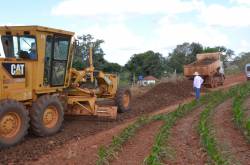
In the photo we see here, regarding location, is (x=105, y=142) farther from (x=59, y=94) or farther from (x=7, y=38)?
(x=7, y=38)

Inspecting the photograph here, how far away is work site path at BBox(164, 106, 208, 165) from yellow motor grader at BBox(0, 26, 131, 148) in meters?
2.85

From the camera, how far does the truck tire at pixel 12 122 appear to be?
10508 mm

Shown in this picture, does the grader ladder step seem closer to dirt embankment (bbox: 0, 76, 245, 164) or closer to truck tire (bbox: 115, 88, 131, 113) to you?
dirt embankment (bbox: 0, 76, 245, 164)

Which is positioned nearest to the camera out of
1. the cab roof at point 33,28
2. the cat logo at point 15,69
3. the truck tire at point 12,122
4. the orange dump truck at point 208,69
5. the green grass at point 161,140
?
the green grass at point 161,140

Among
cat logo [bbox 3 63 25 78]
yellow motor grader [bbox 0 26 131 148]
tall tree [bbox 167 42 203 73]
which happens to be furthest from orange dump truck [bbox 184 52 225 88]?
tall tree [bbox 167 42 203 73]

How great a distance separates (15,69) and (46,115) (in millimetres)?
1603

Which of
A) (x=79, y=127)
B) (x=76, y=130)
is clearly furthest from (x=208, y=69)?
(x=76, y=130)

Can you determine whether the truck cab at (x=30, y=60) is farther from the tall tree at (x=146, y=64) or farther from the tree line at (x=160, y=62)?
the tall tree at (x=146, y=64)

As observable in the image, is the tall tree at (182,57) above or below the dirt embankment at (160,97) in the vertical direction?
above

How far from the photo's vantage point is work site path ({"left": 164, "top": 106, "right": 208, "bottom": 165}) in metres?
8.91

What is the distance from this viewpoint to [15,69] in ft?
37.4

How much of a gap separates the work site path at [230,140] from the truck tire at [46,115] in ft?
14.5

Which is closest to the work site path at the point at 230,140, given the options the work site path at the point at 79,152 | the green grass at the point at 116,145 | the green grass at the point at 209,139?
the green grass at the point at 209,139

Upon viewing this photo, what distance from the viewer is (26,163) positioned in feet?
30.7
